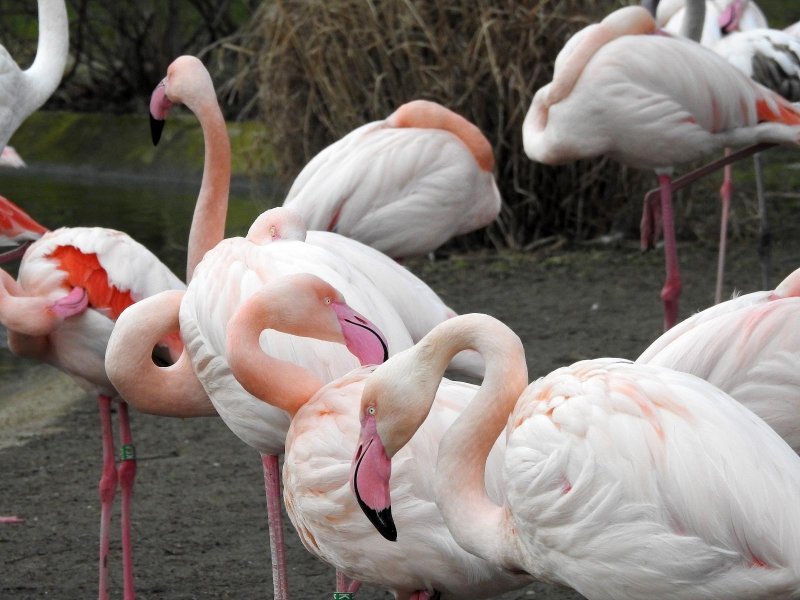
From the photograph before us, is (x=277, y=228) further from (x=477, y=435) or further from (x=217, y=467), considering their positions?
(x=217, y=467)

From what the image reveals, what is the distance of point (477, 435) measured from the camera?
2.84 meters

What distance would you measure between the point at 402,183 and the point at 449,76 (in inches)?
112

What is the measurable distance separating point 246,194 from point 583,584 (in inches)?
360

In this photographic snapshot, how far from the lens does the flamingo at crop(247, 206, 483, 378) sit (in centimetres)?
385

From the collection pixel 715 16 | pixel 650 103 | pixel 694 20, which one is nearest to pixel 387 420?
pixel 650 103

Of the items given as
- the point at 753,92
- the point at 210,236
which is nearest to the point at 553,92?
the point at 753,92

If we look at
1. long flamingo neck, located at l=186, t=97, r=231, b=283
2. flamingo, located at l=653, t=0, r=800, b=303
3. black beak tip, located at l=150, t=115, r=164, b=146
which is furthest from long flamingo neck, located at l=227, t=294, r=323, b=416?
flamingo, located at l=653, t=0, r=800, b=303

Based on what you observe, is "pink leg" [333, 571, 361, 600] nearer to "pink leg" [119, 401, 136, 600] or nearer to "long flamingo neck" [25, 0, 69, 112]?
"pink leg" [119, 401, 136, 600]

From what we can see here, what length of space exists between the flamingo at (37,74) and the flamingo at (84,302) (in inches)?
55.3

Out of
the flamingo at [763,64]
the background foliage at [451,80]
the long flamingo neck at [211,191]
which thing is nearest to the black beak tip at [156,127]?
the long flamingo neck at [211,191]

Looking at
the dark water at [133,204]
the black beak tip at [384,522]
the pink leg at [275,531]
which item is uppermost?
the black beak tip at [384,522]

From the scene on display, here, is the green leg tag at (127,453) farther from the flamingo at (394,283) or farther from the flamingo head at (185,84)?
the flamingo head at (185,84)

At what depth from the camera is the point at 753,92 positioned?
5.72 m

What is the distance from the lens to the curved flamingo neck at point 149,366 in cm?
363
